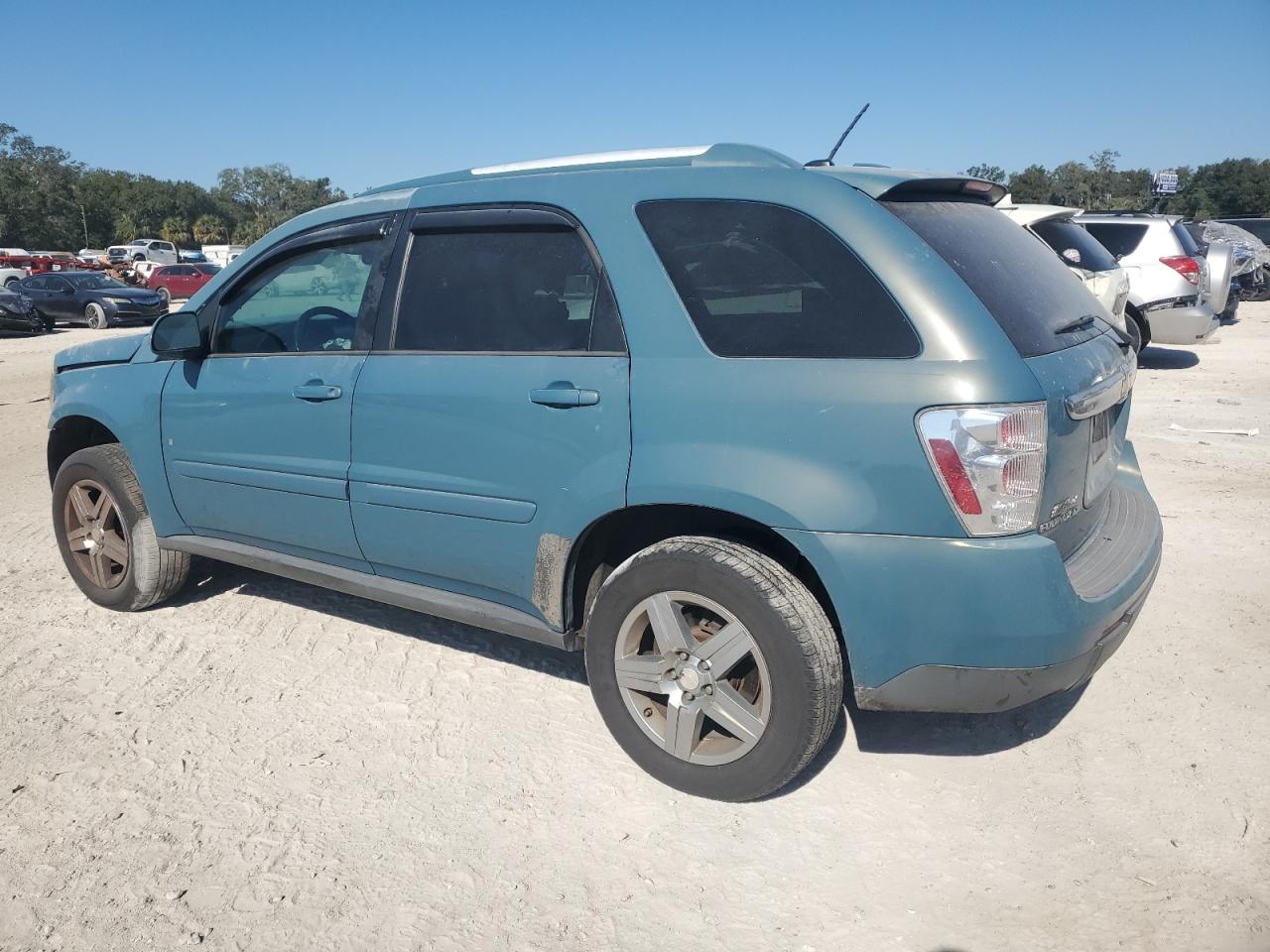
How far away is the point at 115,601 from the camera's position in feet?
14.9

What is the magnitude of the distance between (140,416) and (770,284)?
2949 millimetres

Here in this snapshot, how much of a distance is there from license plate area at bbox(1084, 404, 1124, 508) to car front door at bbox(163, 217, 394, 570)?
8.18ft

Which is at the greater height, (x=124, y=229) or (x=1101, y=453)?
(x=124, y=229)

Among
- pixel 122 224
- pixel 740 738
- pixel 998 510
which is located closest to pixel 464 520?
pixel 740 738

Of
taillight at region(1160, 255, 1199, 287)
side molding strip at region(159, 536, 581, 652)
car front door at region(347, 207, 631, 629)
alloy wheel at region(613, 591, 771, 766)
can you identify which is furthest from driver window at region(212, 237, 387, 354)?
taillight at region(1160, 255, 1199, 287)

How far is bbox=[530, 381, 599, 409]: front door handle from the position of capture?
2.95 meters

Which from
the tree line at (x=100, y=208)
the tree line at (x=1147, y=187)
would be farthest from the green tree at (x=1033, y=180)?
the tree line at (x=100, y=208)

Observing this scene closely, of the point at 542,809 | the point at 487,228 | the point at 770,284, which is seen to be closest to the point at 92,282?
the point at 487,228

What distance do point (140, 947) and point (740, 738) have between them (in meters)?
1.67

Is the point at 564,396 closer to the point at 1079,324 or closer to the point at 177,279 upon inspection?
the point at 1079,324

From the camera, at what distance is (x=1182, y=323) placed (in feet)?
36.2

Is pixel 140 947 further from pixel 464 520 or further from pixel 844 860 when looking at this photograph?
pixel 844 860

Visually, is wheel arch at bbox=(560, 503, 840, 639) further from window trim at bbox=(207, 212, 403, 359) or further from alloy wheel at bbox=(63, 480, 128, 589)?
alloy wheel at bbox=(63, 480, 128, 589)

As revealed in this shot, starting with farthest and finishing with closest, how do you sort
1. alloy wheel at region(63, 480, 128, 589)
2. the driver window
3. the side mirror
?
alloy wheel at region(63, 480, 128, 589)
the side mirror
the driver window
